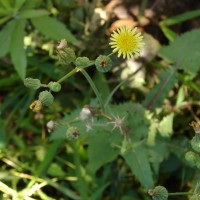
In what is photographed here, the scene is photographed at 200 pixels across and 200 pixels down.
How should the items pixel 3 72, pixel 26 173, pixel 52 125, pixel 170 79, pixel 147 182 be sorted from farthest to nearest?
pixel 3 72, pixel 26 173, pixel 170 79, pixel 147 182, pixel 52 125

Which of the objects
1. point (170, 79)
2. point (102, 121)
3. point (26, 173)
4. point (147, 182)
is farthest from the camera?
point (26, 173)

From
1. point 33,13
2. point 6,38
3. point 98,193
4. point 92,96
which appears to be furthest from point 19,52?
point 98,193

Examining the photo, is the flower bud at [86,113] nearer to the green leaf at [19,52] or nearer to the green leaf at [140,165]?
the green leaf at [140,165]

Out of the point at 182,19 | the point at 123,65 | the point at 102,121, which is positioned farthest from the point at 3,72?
the point at 182,19

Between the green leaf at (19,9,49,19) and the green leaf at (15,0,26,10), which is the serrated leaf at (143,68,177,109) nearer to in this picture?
the green leaf at (19,9,49,19)

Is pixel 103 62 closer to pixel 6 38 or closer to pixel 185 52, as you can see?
pixel 6 38

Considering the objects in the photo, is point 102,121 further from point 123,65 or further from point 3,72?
point 3,72
